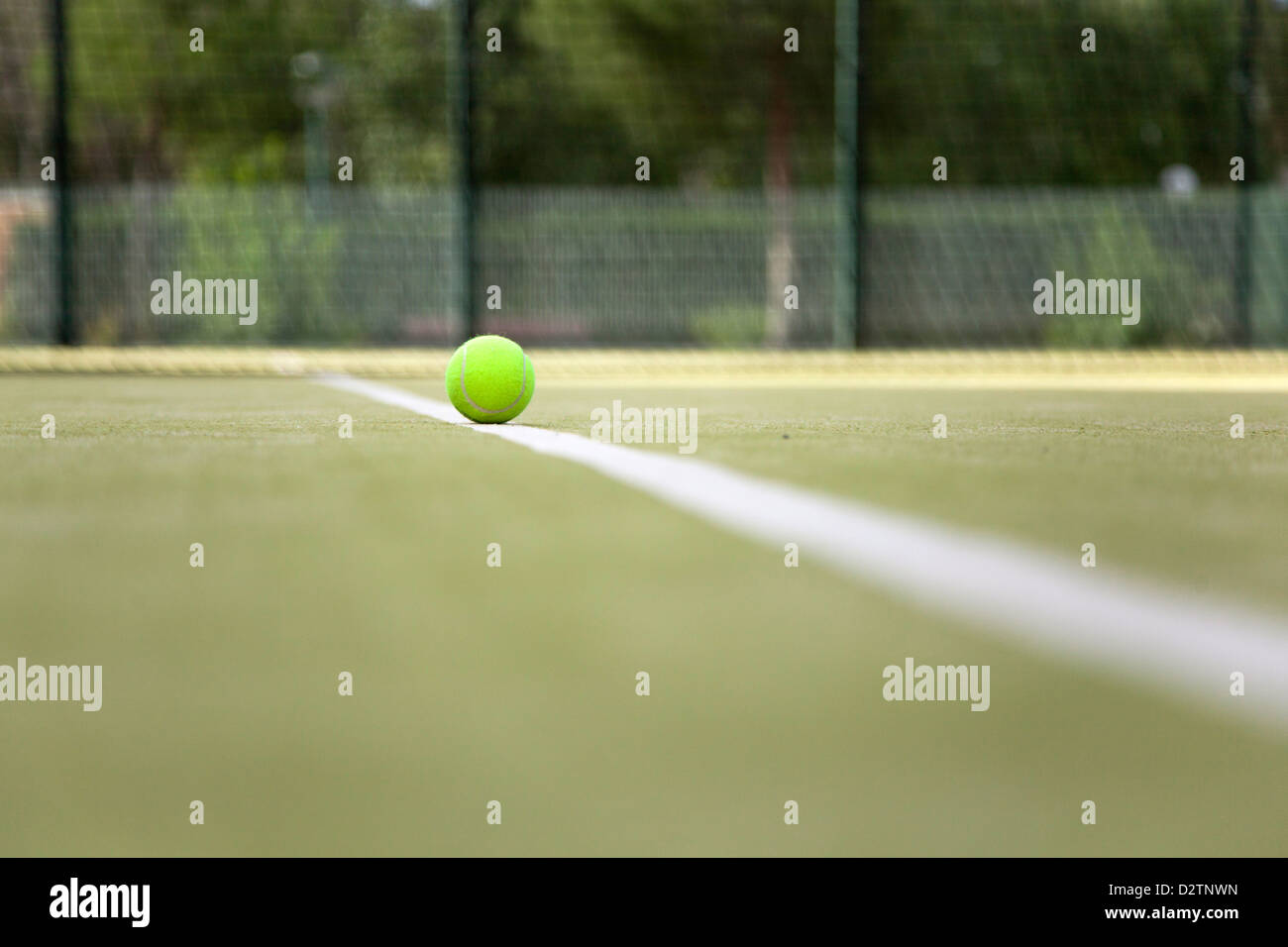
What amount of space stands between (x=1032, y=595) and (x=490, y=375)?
3.45 meters

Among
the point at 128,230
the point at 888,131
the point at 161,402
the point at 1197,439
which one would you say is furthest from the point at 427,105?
the point at 1197,439

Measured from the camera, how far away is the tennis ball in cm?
555

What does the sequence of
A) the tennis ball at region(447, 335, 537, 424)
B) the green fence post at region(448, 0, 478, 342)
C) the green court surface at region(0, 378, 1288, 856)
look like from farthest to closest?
the green fence post at region(448, 0, 478, 342) < the tennis ball at region(447, 335, 537, 424) < the green court surface at region(0, 378, 1288, 856)

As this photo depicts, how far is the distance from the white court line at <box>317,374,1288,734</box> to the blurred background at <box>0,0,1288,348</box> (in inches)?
334

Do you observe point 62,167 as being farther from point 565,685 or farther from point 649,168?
point 649,168

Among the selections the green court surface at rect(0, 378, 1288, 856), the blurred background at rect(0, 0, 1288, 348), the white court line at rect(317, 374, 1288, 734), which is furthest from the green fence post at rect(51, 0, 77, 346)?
the white court line at rect(317, 374, 1288, 734)

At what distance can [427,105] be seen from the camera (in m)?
28.0

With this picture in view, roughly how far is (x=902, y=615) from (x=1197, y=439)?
10.5ft

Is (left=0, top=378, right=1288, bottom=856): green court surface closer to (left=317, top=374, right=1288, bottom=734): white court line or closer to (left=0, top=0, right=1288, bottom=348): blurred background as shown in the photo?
(left=317, top=374, right=1288, bottom=734): white court line

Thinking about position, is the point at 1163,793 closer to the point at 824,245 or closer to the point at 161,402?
the point at 161,402

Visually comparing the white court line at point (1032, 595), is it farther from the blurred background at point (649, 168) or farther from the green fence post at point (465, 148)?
the blurred background at point (649, 168)

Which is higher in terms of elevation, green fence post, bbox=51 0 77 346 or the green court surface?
green fence post, bbox=51 0 77 346

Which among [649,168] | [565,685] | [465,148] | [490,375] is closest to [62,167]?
[465,148]

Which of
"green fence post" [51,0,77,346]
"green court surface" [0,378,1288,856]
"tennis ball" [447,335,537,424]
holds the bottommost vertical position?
"green court surface" [0,378,1288,856]
